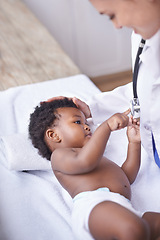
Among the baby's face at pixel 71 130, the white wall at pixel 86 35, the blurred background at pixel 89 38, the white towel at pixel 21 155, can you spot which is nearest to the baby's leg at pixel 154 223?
the baby's face at pixel 71 130

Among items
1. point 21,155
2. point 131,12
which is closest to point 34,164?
point 21,155

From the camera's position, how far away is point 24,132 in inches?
57.8

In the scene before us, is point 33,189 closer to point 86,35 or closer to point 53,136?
point 53,136

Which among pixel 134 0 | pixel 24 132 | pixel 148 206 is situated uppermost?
pixel 134 0

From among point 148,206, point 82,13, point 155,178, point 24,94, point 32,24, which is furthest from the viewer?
point 82,13

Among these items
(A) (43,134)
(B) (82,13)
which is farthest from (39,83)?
(B) (82,13)

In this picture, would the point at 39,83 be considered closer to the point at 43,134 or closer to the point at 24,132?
the point at 24,132

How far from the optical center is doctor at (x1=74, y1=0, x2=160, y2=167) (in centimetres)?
91

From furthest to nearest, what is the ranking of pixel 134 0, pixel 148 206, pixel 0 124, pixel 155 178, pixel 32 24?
pixel 32 24
pixel 0 124
pixel 155 178
pixel 148 206
pixel 134 0

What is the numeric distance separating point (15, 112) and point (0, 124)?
0.36ft

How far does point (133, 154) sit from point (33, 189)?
366 mm

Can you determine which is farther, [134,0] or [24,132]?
[24,132]

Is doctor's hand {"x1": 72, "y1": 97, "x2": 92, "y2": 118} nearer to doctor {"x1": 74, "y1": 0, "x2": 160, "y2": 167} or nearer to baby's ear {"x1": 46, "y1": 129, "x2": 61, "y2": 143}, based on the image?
doctor {"x1": 74, "y1": 0, "x2": 160, "y2": 167}

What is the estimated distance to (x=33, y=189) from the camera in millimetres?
1265
